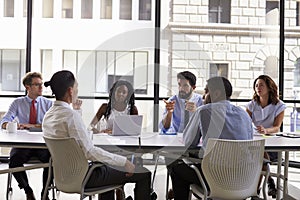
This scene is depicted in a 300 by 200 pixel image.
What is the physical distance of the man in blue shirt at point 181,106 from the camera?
4.01 m

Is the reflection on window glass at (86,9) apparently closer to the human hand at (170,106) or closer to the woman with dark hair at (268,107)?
the human hand at (170,106)

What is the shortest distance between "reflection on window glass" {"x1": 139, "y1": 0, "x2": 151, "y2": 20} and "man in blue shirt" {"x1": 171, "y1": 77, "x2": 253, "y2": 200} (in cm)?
311

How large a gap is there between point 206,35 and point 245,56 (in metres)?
0.66

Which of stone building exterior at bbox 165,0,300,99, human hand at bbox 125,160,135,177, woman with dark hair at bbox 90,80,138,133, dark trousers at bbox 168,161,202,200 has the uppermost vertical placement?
stone building exterior at bbox 165,0,300,99

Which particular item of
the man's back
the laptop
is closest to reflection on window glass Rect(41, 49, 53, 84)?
the laptop

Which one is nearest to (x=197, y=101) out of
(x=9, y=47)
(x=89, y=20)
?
(x=89, y=20)

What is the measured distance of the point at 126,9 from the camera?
20.0ft

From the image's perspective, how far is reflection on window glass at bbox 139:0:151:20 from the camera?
5883 millimetres

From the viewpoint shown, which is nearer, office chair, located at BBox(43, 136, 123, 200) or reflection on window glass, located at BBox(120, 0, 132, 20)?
office chair, located at BBox(43, 136, 123, 200)

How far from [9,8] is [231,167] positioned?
438cm

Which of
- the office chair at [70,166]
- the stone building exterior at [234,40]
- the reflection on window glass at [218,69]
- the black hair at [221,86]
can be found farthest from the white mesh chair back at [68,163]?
the reflection on window glass at [218,69]

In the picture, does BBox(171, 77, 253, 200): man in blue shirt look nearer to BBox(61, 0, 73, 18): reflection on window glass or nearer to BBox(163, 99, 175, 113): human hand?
BBox(163, 99, 175, 113): human hand

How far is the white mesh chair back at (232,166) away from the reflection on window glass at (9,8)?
4.17m

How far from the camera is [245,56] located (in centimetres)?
624
